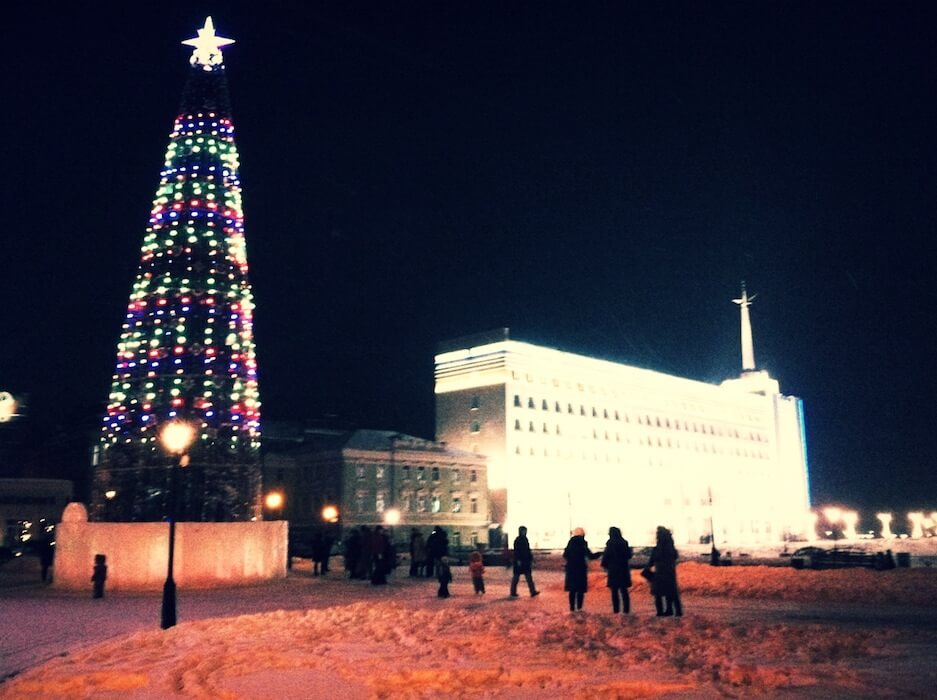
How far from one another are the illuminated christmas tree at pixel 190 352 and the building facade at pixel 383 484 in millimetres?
45112

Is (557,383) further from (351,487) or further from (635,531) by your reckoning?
(351,487)

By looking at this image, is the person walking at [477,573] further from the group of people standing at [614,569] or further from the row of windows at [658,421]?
the row of windows at [658,421]

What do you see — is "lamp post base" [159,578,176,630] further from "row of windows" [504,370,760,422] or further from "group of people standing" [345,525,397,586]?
"row of windows" [504,370,760,422]

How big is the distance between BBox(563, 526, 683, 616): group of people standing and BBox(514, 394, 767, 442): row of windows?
72.9m

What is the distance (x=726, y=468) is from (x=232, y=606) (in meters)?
112

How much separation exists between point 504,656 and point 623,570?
20.2 feet

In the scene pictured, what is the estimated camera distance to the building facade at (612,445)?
8969 centimetres

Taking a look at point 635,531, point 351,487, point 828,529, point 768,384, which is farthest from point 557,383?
point 828,529

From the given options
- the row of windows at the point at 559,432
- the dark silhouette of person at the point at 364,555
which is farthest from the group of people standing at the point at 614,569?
the row of windows at the point at 559,432

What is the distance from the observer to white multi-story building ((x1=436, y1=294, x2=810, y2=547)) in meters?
89.8

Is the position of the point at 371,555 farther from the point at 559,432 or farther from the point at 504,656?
the point at 559,432

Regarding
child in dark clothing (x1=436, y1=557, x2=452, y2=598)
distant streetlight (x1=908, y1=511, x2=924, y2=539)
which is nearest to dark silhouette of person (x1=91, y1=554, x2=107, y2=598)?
child in dark clothing (x1=436, y1=557, x2=452, y2=598)

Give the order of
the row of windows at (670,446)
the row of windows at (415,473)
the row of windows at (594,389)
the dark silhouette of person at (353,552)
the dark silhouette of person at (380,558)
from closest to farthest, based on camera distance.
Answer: the dark silhouette of person at (380,558) < the dark silhouette of person at (353,552) < the row of windows at (415,473) < the row of windows at (670,446) < the row of windows at (594,389)

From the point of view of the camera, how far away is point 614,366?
10631 cm
